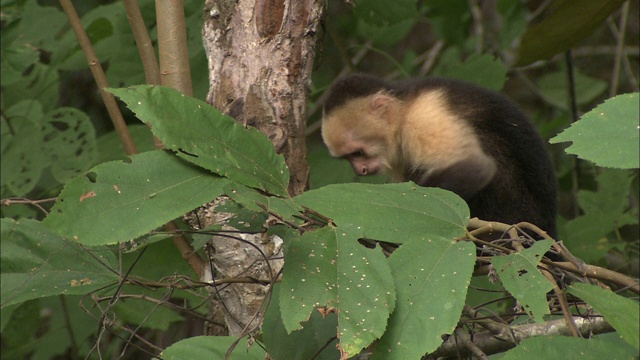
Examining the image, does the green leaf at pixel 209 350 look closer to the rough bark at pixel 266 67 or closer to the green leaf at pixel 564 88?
the rough bark at pixel 266 67

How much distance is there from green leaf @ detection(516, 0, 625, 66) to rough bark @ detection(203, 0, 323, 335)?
1108mm

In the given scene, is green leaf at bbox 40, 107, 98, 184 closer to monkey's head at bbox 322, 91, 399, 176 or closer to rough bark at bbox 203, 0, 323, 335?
monkey's head at bbox 322, 91, 399, 176

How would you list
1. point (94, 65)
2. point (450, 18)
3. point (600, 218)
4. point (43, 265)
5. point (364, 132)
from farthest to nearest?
point (450, 18) → point (600, 218) → point (364, 132) → point (94, 65) → point (43, 265)

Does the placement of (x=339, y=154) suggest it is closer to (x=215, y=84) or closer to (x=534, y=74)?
(x=215, y=84)

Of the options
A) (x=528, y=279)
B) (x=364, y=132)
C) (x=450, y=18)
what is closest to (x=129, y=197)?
(x=528, y=279)

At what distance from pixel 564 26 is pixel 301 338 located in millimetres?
1735

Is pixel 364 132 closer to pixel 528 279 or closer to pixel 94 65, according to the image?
pixel 94 65

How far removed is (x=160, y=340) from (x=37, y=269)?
8.58 ft

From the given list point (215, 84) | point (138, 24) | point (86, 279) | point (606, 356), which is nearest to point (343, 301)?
point (606, 356)

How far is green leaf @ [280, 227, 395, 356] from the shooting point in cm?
110

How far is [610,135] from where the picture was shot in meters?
1.03

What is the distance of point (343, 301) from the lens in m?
1.14

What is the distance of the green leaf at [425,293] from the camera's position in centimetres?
109

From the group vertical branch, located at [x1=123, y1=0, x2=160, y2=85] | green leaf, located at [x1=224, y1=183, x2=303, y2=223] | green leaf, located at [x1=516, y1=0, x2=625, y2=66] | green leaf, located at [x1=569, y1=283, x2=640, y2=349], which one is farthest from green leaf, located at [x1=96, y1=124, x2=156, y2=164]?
green leaf, located at [x1=569, y1=283, x2=640, y2=349]
